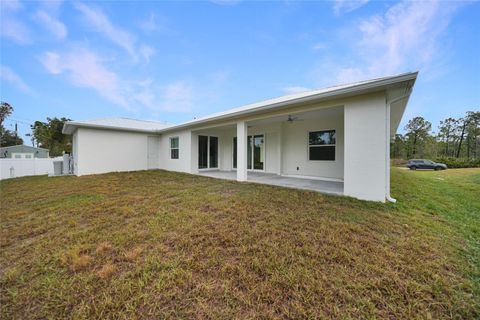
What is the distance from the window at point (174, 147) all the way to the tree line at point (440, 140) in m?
41.0

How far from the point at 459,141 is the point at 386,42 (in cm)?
4378

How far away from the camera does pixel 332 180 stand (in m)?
7.63

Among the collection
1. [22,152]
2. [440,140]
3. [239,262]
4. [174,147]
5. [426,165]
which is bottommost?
[239,262]

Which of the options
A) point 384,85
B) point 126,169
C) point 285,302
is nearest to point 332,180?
point 384,85

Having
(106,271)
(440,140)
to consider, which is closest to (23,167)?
(106,271)

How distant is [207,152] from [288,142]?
4.83 m

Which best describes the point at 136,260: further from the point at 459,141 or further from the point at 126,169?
the point at 459,141

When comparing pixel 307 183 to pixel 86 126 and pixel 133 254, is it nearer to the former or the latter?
pixel 133 254

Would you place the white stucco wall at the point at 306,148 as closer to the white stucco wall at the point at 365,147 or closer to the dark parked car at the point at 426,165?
the white stucco wall at the point at 365,147

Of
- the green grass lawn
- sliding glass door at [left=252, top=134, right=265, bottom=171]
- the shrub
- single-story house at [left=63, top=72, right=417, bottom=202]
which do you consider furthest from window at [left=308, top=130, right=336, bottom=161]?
the shrub

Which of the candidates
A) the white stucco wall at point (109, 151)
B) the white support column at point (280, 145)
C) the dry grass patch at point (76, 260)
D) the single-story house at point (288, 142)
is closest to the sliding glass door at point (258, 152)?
the single-story house at point (288, 142)

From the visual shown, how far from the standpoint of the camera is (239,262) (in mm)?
2314

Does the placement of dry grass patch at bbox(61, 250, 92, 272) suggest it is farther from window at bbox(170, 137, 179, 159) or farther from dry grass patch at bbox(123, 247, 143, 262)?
window at bbox(170, 137, 179, 159)

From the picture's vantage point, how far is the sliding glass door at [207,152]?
35.7ft
